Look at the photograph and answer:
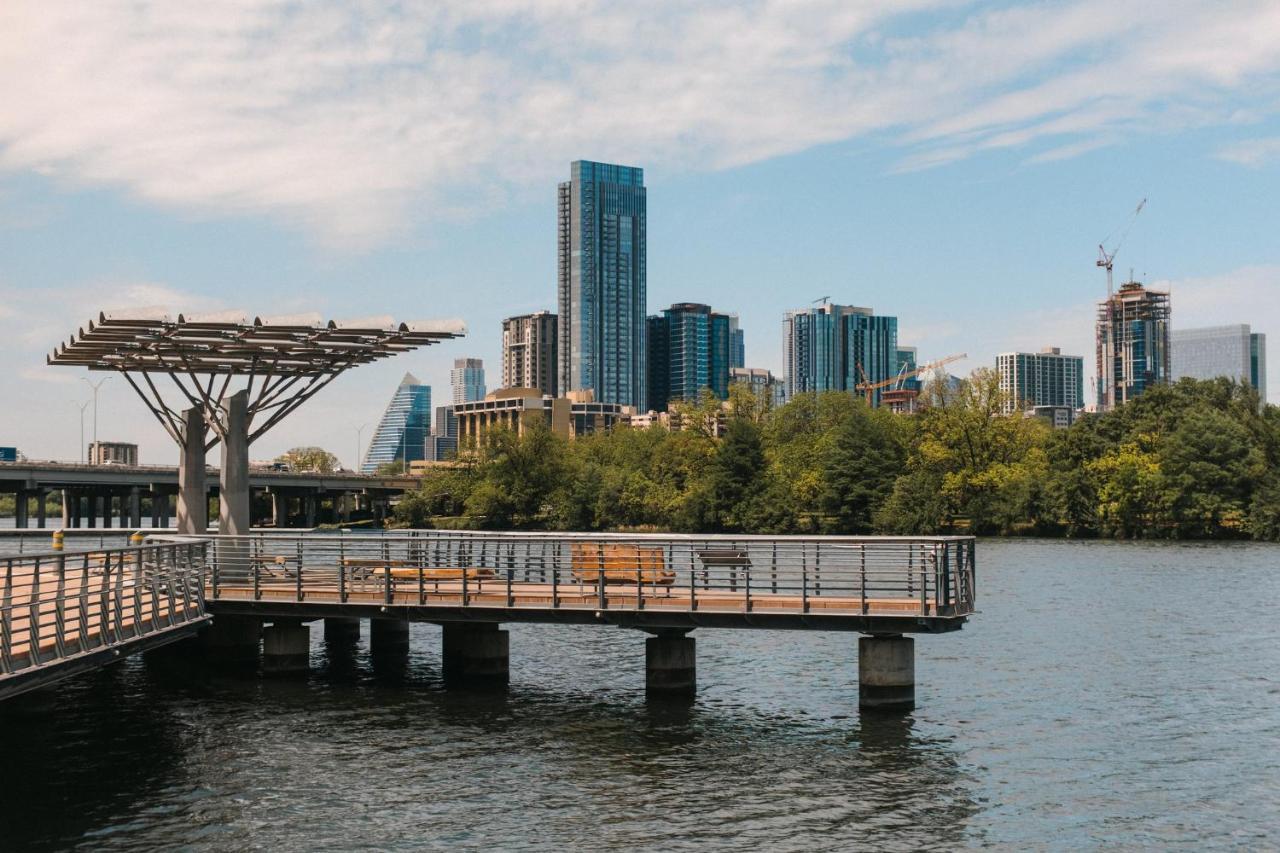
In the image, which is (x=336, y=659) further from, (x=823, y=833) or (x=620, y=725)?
(x=823, y=833)

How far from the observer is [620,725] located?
3231cm

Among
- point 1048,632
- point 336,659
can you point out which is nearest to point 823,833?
point 336,659

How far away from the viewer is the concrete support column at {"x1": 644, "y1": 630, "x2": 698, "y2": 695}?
35.1 metres

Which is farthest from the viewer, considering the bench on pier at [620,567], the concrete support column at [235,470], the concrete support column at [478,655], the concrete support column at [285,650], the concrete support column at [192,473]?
the concrete support column at [192,473]

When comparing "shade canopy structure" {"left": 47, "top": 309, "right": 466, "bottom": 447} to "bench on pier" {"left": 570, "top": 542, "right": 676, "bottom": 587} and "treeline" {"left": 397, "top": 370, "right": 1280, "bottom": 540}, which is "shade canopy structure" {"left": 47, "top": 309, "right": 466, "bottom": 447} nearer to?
"bench on pier" {"left": 570, "top": 542, "right": 676, "bottom": 587}

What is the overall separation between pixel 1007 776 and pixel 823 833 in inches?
236

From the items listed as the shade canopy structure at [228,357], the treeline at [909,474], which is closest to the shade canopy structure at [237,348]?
the shade canopy structure at [228,357]

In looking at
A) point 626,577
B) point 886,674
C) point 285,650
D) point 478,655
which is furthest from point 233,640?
point 886,674

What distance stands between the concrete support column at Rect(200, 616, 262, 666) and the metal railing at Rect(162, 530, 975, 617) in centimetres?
124

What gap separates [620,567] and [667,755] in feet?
24.3

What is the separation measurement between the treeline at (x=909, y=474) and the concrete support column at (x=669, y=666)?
86.6 metres

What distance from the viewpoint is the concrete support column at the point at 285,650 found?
38719 millimetres

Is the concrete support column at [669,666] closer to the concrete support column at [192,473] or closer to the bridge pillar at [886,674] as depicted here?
the bridge pillar at [886,674]

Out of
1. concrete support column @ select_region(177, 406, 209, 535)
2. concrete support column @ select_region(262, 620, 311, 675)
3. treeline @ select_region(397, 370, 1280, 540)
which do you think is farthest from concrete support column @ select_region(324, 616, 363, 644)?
treeline @ select_region(397, 370, 1280, 540)
